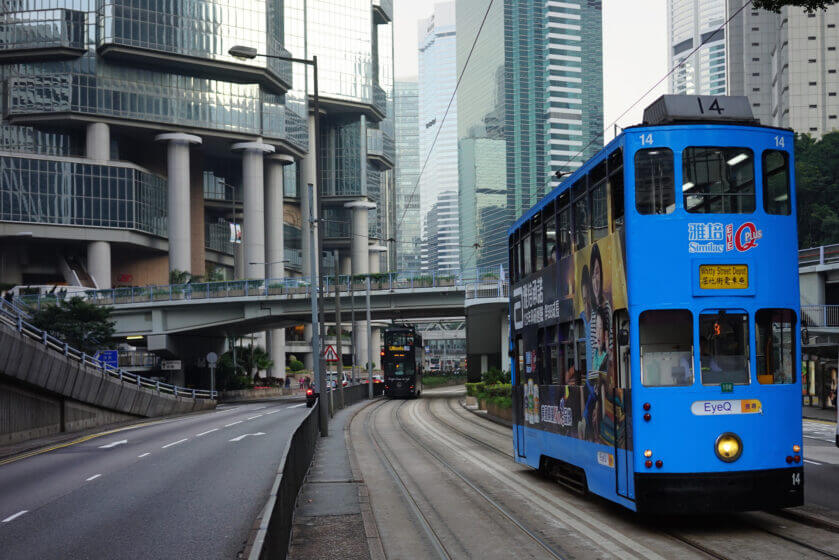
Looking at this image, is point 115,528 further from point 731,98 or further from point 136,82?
point 136,82

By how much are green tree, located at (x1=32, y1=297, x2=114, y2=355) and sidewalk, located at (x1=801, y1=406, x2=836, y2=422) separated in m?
38.1

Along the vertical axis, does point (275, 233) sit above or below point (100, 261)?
above

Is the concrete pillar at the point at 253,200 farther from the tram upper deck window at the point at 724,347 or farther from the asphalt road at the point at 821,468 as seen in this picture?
the tram upper deck window at the point at 724,347

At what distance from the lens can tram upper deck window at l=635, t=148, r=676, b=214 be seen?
11.5 metres

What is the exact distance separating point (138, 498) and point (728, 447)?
34.2 ft

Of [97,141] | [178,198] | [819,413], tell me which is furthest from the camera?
[178,198]

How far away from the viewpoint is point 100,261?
290 ft

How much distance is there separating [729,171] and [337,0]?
114 metres

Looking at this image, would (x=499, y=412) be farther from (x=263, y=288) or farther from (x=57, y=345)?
(x=263, y=288)

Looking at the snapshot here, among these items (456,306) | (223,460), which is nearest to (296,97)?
(456,306)

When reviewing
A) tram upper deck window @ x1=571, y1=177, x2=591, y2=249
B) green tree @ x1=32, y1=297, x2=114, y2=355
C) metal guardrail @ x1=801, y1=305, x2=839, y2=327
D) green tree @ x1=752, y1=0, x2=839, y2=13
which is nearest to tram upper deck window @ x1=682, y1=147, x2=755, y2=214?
tram upper deck window @ x1=571, y1=177, x2=591, y2=249

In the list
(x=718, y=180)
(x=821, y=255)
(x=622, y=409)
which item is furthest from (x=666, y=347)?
(x=821, y=255)

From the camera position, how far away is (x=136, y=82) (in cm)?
9081

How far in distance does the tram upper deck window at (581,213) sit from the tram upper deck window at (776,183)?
2.45 meters
